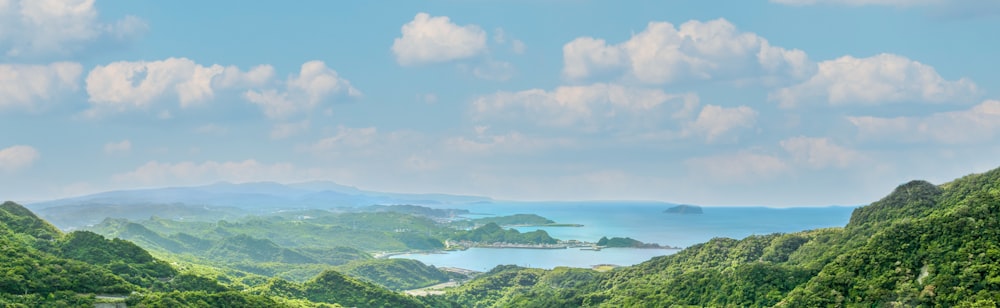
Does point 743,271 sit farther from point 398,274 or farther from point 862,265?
point 398,274

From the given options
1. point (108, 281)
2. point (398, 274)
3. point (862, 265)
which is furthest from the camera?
point (398, 274)

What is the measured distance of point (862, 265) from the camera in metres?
46.3

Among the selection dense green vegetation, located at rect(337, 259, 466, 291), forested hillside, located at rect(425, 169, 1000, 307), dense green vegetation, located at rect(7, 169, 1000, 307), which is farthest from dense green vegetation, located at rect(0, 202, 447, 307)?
dense green vegetation, located at rect(337, 259, 466, 291)

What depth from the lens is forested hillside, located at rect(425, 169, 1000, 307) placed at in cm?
4134

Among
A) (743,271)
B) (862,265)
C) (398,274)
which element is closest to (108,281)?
(743,271)

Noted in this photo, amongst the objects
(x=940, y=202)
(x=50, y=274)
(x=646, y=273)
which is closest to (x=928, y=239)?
(x=940, y=202)

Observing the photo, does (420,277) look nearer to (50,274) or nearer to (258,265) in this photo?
(258,265)

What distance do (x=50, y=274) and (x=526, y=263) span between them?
155 metres

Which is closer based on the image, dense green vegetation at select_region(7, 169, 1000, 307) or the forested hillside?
the forested hillside

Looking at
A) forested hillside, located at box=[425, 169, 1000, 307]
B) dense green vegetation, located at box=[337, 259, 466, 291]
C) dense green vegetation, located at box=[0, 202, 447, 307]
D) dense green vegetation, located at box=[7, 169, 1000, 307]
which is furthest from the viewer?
dense green vegetation, located at box=[337, 259, 466, 291]

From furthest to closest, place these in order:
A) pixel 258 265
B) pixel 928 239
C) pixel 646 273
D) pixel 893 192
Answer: pixel 258 265, pixel 646 273, pixel 893 192, pixel 928 239

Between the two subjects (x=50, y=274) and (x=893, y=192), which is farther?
(x=893, y=192)

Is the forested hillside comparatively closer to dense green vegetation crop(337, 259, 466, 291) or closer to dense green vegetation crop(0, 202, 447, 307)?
dense green vegetation crop(0, 202, 447, 307)

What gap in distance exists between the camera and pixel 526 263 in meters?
199
